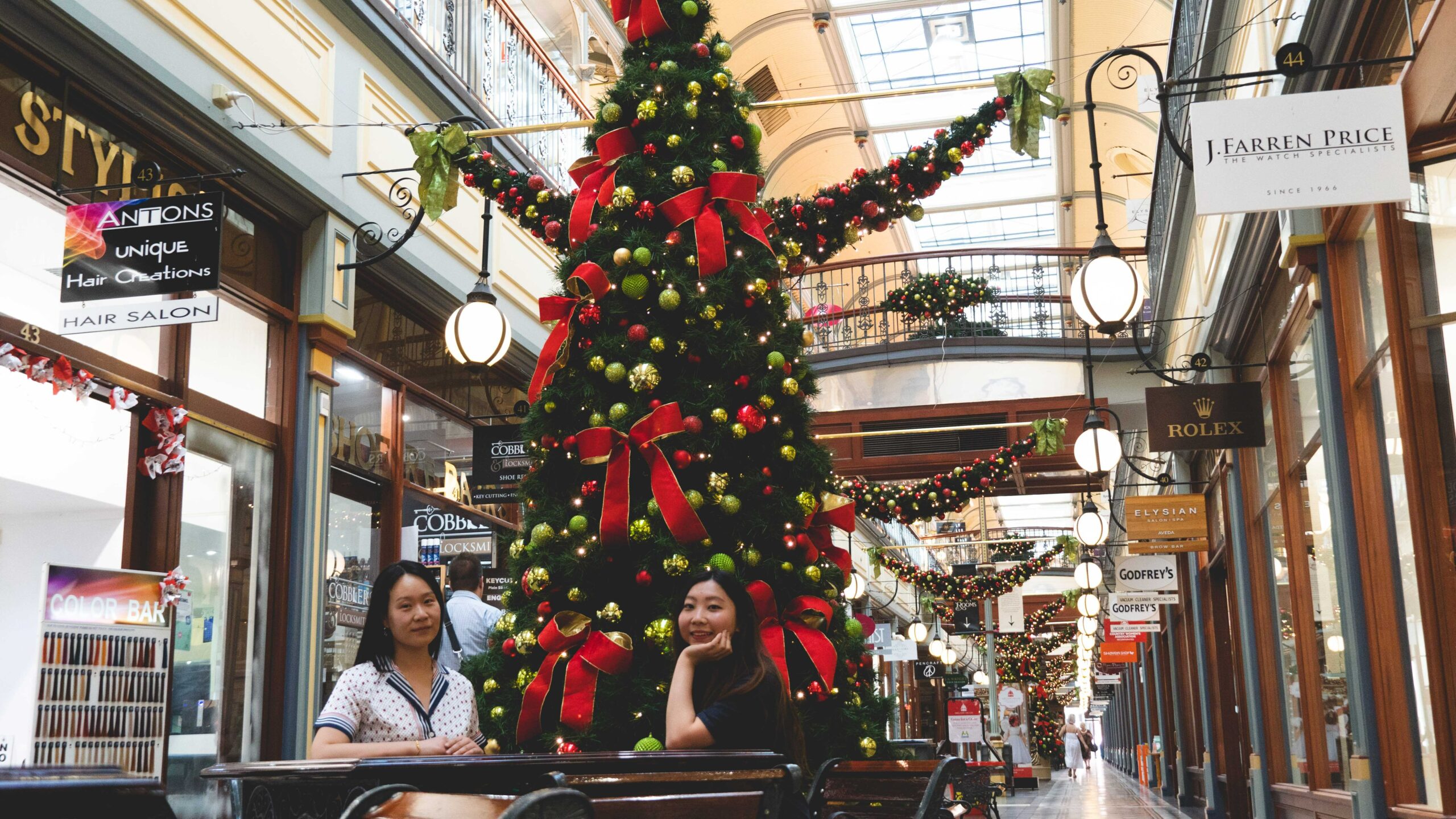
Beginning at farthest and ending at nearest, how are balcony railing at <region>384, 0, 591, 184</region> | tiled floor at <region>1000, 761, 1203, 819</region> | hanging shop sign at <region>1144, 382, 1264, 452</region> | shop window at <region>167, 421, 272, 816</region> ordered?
tiled floor at <region>1000, 761, 1203, 819</region> < balcony railing at <region>384, 0, 591, 184</region> < hanging shop sign at <region>1144, 382, 1264, 452</region> < shop window at <region>167, 421, 272, 816</region>

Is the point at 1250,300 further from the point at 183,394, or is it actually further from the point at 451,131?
the point at 183,394

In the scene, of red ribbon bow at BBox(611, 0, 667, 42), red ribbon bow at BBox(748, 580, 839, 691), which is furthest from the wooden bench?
red ribbon bow at BBox(611, 0, 667, 42)

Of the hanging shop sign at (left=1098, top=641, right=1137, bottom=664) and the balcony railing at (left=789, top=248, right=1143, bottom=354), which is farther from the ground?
the balcony railing at (left=789, top=248, right=1143, bottom=354)

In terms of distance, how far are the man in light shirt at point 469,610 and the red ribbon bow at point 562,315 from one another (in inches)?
71.6

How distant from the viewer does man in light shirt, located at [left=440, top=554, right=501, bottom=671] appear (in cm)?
619

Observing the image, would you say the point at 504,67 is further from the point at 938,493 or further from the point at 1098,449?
the point at 1098,449

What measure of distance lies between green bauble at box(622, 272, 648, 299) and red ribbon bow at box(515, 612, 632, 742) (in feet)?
3.92

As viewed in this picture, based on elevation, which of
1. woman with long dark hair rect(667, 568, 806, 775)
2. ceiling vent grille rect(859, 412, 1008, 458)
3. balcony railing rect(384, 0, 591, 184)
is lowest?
woman with long dark hair rect(667, 568, 806, 775)

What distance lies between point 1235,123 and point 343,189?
16.4ft

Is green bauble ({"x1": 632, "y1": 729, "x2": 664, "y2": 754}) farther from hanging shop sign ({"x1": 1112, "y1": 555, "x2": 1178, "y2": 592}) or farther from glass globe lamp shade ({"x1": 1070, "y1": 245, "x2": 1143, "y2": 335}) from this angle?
hanging shop sign ({"x1": 1112, "y1": 555, "x2": 1178, "y2": 592})

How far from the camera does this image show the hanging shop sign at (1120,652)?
2162 centimetres

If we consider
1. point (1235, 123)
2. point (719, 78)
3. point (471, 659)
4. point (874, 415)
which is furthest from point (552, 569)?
point (874, 415)

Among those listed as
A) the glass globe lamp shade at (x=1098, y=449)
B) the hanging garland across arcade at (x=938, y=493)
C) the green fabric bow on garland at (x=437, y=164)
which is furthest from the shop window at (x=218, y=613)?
the hanging garland across arcade at (x=938, y=493)

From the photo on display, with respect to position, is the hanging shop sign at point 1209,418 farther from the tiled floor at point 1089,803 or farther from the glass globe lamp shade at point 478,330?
the tiled floor at point 1089,803
